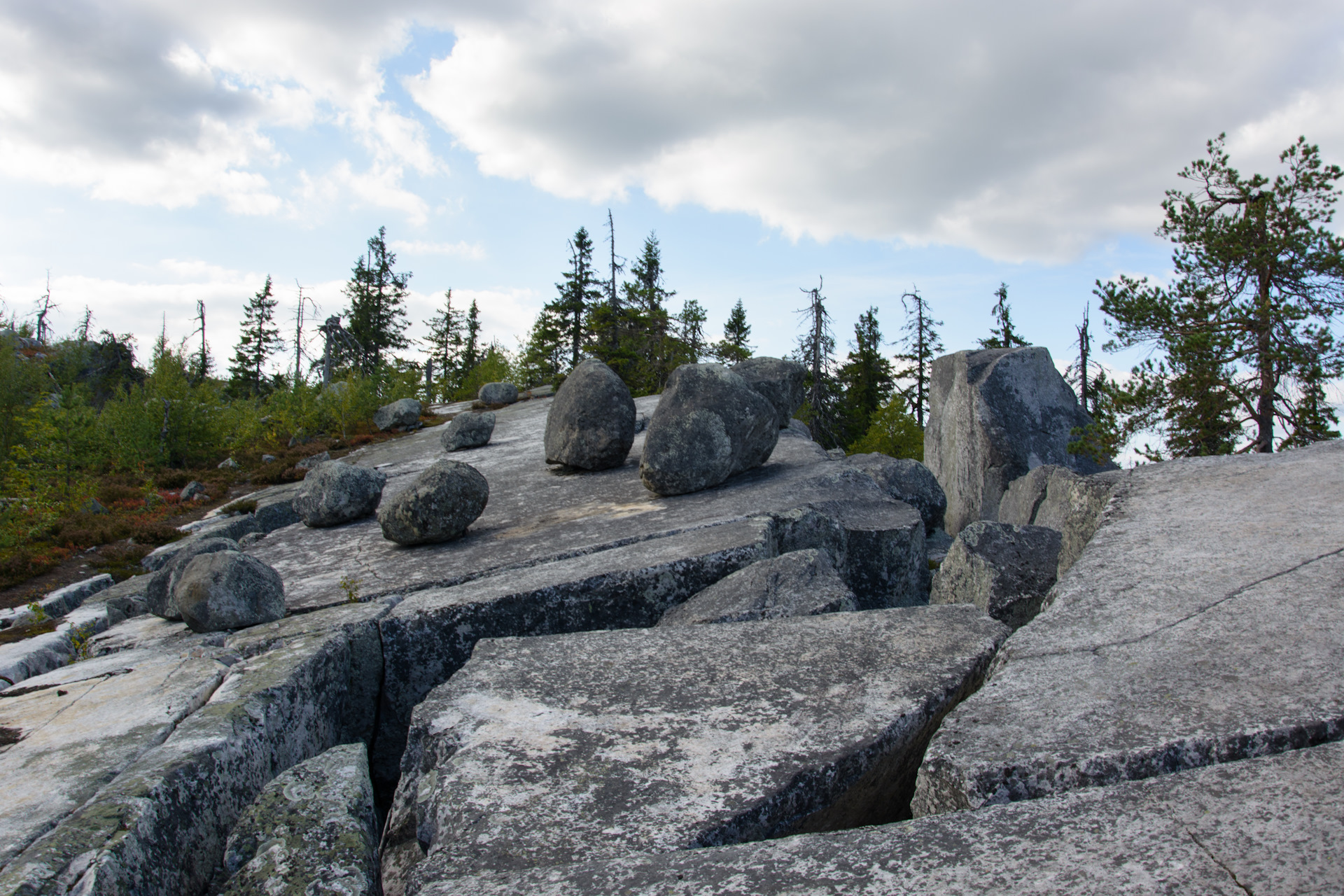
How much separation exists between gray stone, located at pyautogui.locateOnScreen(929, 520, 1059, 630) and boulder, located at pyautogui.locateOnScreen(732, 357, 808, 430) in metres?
5.24

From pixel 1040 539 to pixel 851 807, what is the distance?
2.55 m

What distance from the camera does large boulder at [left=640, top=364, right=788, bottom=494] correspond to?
6.70 m

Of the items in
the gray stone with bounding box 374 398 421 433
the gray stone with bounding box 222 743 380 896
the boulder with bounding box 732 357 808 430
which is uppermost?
the gray stone with bounding box 374 398 421 433

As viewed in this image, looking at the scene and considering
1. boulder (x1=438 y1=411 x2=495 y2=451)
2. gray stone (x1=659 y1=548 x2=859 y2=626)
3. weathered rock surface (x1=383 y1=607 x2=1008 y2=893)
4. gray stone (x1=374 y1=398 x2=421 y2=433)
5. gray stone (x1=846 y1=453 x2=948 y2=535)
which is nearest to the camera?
weathered rock surface (x1=383 y1=607 x2=1008 y2=893)

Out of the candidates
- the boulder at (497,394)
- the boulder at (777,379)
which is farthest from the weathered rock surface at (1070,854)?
the boulder at (497,394)

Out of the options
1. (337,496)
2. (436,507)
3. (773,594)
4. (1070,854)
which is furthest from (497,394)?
(1070,854)

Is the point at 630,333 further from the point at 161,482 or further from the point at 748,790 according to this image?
the point at 748,790

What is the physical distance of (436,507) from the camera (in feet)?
19.8

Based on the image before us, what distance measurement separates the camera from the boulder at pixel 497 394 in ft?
66.5

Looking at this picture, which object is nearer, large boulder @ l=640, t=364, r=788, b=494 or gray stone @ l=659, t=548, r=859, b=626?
gray stone @ l=659, t=548, r=859, b=626

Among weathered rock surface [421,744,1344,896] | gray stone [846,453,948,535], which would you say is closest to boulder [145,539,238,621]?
weathered rock surface [421,744,1344,896]

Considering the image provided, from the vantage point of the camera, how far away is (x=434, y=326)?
2026 inches

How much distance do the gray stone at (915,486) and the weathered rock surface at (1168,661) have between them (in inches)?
220

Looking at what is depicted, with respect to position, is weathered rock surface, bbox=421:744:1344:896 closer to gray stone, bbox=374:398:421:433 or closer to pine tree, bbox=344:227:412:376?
gray stone, bbox=374:398:421:433
